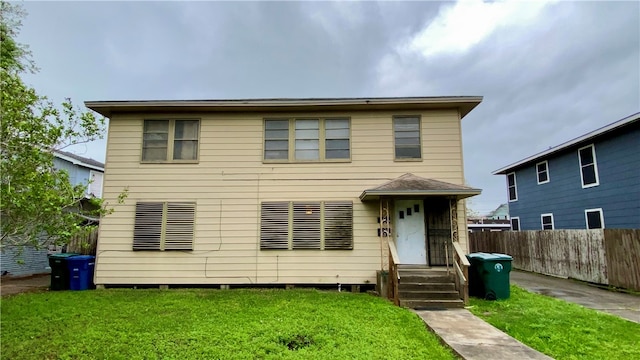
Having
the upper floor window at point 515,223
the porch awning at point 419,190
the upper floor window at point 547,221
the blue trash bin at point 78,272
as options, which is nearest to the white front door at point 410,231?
the porch awning at point 419,190

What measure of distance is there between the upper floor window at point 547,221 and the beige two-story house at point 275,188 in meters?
9.30

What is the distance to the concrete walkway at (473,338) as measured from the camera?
4.21 metres

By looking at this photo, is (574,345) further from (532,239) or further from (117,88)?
(117,88)

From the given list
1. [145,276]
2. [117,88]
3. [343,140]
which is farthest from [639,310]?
[117,88]

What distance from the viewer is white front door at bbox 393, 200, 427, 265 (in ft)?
28.2

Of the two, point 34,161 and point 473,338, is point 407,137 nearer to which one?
point 473,338

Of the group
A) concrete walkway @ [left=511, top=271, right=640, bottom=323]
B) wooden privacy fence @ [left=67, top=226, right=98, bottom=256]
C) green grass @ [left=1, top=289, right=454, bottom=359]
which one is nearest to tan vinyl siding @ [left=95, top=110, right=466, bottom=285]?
green grass @ [left=1, top=289, right=454, bottom=359]

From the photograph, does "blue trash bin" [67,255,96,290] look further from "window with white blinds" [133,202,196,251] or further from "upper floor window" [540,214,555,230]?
"upper floor window" [540,214,555,230]

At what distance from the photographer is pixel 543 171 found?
15.5 meters

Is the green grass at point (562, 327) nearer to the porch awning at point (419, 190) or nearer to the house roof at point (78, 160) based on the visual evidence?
the porch awning at point (419, 190)

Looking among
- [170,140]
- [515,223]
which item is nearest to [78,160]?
[170,140]

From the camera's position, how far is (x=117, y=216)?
29.2 feet

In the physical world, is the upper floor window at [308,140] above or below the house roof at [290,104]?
below

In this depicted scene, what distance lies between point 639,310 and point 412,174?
18.4 ft
